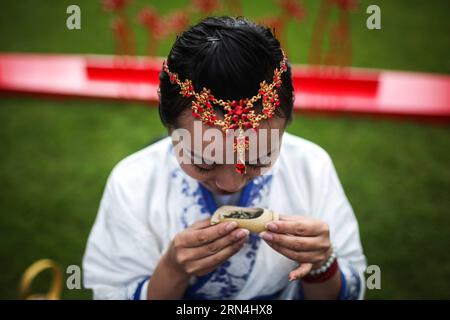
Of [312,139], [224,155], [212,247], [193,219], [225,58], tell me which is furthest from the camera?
[312,139]

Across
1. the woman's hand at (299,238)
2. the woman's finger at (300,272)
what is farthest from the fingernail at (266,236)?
the woman's finger at (300,272)

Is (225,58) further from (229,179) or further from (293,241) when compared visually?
(293,241)

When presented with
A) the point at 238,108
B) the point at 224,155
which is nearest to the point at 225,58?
the point at 238,108

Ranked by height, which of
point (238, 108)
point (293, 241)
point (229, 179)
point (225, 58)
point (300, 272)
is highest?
point (225, 58)

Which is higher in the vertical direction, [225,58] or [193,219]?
[225,58]

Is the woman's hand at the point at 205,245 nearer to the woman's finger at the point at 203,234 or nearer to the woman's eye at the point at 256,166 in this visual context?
the woman's finger at the point at 203,234

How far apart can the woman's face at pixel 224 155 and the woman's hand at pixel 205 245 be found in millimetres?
118

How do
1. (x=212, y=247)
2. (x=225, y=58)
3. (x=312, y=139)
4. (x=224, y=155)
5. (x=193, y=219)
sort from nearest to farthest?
(x=225, y=58) < (x=224, y=155) < (x=212, y=247) < (x=193, y=219) < (x=312, y=139)

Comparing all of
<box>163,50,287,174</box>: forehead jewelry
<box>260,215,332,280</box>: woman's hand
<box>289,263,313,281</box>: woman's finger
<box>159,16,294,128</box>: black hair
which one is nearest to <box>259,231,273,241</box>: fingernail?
<box>260,215,332,280</box>: woman's hand

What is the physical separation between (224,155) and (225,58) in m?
0.26

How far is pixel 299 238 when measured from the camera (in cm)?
138

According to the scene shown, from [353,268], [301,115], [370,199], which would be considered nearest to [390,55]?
[301,115]

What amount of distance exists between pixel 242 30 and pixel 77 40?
4.48 m
